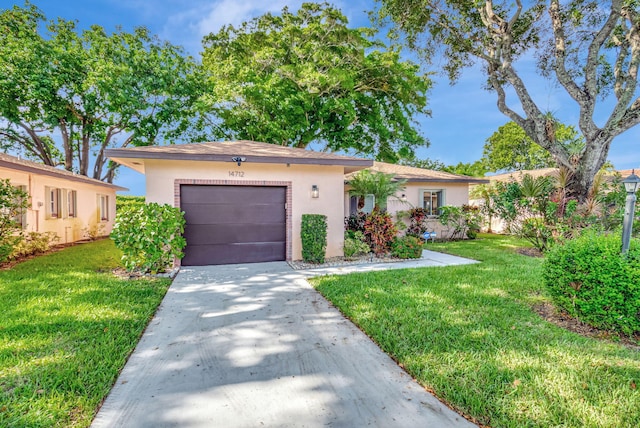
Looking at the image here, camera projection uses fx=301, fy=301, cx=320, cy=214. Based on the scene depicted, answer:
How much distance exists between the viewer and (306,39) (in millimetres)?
15570

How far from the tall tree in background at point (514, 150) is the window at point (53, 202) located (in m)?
33.1

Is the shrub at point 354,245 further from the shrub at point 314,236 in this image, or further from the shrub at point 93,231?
the shrub at point 93,231

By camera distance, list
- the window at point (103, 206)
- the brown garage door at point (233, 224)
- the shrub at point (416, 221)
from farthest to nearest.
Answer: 1. the window at point (103, 206)
2. the shrub at point (416, 221)
3. the brown garage door at point (233, 224)

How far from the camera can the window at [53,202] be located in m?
11.2

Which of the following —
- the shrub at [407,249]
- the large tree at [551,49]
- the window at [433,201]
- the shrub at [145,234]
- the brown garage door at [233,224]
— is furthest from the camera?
the window at [433,201]

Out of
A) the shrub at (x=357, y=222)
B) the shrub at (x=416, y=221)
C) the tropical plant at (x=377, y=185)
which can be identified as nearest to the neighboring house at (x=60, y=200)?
the shrub at (x=357, y=222)

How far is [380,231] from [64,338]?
7283 millimetres

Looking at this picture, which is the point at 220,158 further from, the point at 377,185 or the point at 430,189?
the point at 430,189

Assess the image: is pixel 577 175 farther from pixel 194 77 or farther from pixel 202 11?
pixel 194 77

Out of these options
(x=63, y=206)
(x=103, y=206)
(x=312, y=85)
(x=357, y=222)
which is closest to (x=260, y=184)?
(x=357, y=222)

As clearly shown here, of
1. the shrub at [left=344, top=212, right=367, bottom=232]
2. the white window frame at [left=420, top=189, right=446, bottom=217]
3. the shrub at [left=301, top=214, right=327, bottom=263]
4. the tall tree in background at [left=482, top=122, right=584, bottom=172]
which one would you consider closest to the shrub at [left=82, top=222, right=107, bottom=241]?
the shrub at [left=301, top=214, right=327, bottom=263]

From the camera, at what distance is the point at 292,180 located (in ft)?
27.1

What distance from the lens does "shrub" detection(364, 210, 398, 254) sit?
895 centimetres

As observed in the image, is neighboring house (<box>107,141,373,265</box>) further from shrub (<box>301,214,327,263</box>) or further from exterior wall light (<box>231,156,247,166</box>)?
shrub (<box>301,214,327,263</box>)
